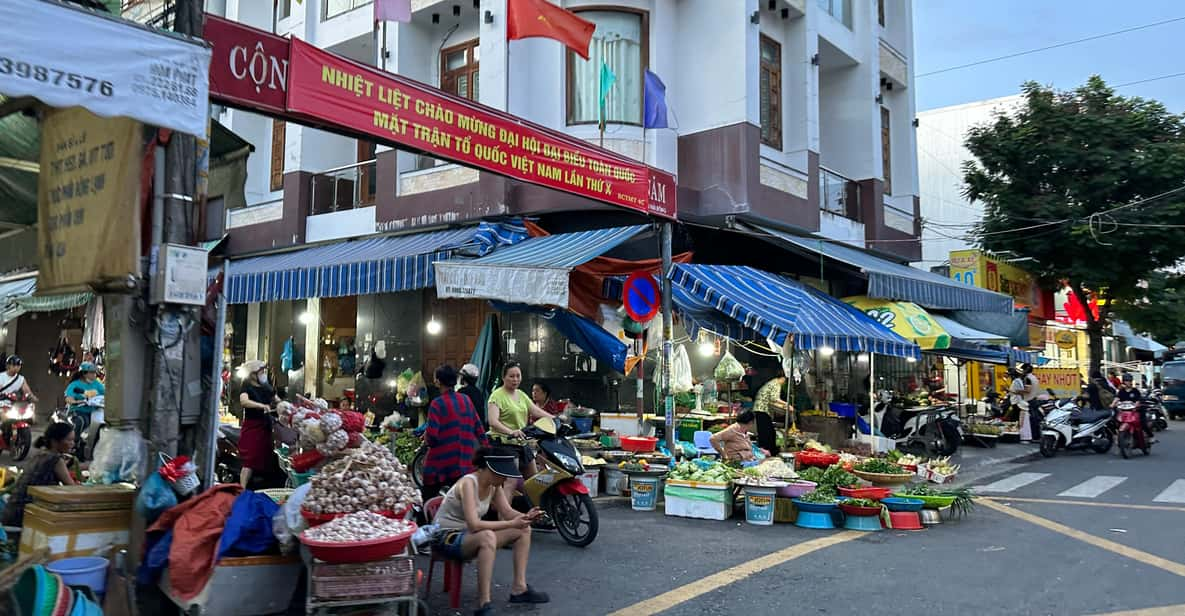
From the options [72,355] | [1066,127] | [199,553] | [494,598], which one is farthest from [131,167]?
[1066,127]

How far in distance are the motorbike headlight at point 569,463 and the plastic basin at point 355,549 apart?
259 centimetres

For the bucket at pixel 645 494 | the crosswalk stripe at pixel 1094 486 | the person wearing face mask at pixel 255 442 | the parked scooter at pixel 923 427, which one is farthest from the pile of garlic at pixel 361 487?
the parked scooter at pixel 923 427

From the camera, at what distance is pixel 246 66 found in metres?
5.93

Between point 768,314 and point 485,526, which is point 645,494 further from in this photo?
point 485,526

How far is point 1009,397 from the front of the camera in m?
19.7

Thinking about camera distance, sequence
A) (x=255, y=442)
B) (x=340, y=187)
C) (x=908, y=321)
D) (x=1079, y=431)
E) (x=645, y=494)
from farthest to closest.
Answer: (x=340, y=187), (x=1079, y=431), (x=908, y=321), (x=645, y=494), (x=255, y=442)

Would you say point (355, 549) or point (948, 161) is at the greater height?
point (948, 161)

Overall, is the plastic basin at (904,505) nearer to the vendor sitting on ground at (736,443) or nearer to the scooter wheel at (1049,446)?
the vendor sitting on ground at (736,443)

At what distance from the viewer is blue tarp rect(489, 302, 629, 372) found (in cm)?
1134

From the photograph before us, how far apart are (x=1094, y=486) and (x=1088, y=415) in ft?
15.3

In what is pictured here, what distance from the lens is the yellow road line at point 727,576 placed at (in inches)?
214

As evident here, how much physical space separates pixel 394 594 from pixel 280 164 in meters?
15.0

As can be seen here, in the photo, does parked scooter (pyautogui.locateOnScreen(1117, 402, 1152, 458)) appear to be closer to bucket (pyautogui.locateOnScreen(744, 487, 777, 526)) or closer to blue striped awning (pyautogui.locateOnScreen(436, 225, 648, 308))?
bucket (pyautogui.locateOnScreen(744, 487, 777, 526))

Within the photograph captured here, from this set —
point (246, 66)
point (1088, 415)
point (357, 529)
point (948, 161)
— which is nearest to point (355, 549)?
point (357, 529)
